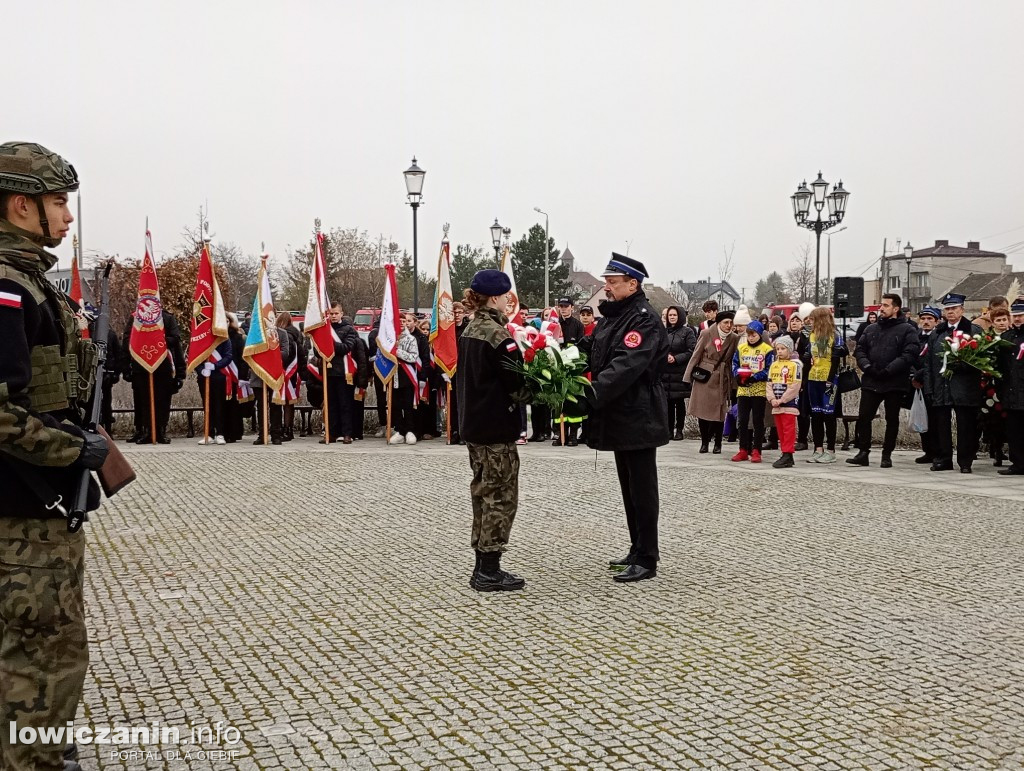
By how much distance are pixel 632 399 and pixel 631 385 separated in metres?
0.11

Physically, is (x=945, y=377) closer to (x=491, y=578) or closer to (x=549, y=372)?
(x=549, y=372)

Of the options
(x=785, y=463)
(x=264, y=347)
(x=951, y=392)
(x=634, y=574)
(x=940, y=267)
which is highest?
(x=940, y=267)

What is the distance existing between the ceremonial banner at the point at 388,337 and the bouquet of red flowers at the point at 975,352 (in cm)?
838

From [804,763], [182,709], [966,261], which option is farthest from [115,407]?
[966,261]

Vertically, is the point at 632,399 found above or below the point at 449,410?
above

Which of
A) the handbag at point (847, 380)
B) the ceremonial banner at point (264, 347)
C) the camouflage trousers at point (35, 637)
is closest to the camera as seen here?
the camouflage trousers at point (35, 637)

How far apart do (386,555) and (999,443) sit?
9177mm

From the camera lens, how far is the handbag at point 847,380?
46.4 feet

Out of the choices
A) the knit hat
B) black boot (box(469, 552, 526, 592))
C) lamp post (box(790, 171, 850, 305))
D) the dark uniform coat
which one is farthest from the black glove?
lamp post (box(790, 171, 850, 305))

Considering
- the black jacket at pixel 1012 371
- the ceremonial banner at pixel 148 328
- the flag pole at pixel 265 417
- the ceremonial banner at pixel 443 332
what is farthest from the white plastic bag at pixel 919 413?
the ceremonial banner at pixel 148 328

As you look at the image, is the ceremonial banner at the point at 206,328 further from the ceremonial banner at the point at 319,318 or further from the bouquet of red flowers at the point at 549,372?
the bouquet of red flowers at the point at 549,372

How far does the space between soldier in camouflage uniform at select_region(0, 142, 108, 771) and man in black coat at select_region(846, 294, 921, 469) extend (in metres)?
11.5

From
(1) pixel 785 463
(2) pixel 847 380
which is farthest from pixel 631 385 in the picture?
(2) pixel 847 380

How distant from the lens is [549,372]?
6910mm
